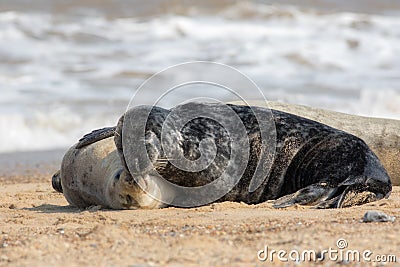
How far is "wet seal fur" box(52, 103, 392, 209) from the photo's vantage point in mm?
5285

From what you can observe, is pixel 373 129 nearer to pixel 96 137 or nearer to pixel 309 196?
pixel 309 196

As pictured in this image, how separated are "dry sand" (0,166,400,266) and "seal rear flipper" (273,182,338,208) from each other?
12cm

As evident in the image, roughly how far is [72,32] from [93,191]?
13120 millimetres

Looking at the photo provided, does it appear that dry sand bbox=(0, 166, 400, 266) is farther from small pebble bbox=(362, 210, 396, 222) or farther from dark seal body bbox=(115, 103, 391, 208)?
dark seal body bbox=(115, 103, 391, 208)

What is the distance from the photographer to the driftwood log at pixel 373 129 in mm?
6648

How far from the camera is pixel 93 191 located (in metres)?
5.63

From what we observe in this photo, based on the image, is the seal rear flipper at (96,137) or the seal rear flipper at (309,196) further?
the seal rear flipper at (96,137)

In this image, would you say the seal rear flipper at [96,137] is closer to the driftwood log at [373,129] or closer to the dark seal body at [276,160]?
the dark seal body at [276,160]

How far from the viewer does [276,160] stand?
5730 mm

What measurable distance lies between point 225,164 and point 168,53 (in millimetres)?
11666

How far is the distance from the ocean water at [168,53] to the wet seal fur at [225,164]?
4.67 metres

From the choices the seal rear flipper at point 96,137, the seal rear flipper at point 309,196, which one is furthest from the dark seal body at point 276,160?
the seal rear flipper at point 96,137

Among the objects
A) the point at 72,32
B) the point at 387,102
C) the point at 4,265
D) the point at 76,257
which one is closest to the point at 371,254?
the point at 76,257

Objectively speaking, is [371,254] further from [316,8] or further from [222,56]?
[316,8]
